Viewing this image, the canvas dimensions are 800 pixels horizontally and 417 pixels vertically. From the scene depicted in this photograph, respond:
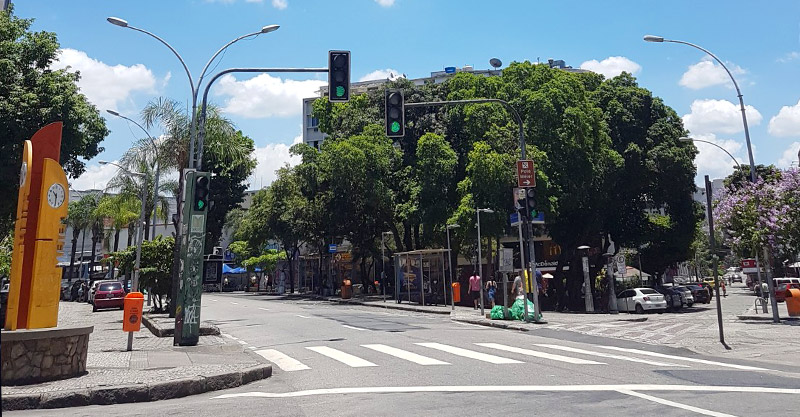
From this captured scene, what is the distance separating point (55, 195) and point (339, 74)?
6.28 metres

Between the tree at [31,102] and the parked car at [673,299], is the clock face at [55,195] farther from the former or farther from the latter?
the parked car at [673,299]

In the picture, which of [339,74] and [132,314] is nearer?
[132,314]

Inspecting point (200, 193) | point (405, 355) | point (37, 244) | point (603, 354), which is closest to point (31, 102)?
point (200, 193)

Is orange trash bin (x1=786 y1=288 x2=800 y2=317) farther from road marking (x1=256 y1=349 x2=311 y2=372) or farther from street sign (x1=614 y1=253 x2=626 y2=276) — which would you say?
road marking (x1=256 y1=349 x2=311 y2=372)

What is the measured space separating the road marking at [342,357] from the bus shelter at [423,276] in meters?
18.8

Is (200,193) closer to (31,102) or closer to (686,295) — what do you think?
(31,102)

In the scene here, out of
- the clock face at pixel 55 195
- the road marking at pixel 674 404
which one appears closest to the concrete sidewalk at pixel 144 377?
the clock face at pixel 55 195

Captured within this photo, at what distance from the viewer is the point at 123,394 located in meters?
8.52

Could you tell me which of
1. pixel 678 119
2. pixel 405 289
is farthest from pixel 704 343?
pixel 678 119

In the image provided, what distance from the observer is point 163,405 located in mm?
8273

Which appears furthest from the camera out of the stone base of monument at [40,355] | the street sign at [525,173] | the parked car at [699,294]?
the parked car at [699,294]

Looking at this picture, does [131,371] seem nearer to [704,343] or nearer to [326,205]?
[704,343]

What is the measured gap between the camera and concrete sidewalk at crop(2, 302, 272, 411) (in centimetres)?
827

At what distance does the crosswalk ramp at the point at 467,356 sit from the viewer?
11.5 meters
